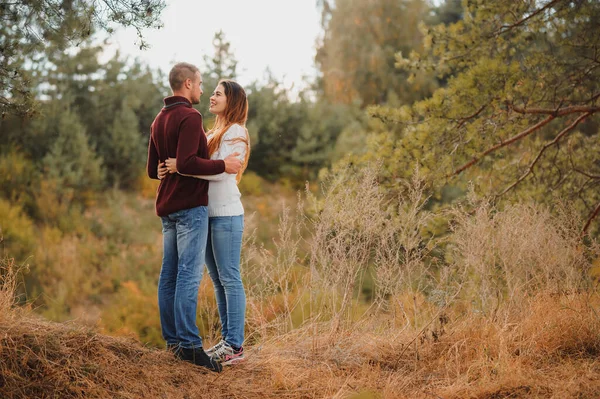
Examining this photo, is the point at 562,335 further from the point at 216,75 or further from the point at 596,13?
the point at 216,75

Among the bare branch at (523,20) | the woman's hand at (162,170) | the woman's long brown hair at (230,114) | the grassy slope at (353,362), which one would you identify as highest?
the bare branch at (523,20)

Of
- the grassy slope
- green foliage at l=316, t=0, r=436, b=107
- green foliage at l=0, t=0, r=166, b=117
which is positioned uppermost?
green foliage at l=316, t=0, r=436, b=107

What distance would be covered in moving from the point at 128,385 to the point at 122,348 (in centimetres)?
36

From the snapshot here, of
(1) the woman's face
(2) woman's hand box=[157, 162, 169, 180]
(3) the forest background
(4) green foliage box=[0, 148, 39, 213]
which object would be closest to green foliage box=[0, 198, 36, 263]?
(3) the forest background

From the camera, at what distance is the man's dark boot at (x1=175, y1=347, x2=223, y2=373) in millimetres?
3229

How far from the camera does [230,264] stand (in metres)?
3.35

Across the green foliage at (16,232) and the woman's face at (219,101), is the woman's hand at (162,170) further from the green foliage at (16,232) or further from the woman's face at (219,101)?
the green foliage at (16,232)

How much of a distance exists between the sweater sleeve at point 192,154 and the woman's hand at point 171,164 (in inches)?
3.5

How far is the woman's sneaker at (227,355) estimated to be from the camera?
3.38 m

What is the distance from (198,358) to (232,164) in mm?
1087

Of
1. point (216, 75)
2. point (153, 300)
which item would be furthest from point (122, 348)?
point (216, 75)

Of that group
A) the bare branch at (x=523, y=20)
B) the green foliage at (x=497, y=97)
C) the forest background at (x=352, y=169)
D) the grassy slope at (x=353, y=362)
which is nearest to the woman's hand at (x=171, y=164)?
the forest background at (x=352, y=169)

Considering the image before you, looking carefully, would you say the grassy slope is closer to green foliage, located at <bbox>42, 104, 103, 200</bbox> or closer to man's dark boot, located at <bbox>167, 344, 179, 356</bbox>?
man's dark boot, located at <bbox>167, 344, 179, 356</bbox>

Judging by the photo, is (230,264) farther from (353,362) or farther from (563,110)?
(563,110)
